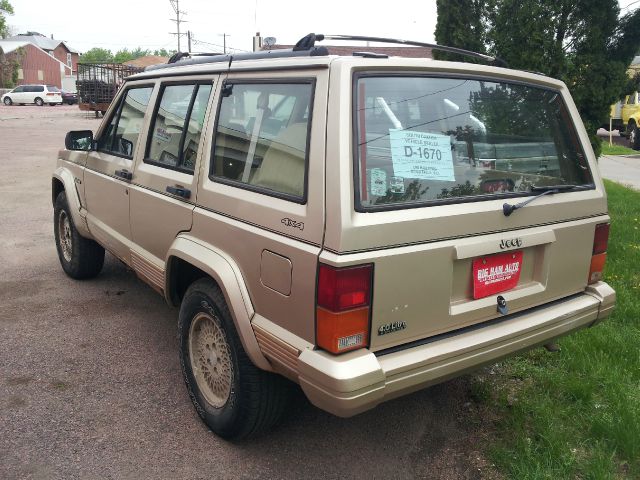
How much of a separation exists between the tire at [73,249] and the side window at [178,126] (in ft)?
5.85

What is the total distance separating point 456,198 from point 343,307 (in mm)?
759

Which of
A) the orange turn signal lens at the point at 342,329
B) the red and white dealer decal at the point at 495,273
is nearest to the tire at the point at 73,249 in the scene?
the orange turn signal lens at the point at 342,329

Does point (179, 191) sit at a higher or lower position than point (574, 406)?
higher

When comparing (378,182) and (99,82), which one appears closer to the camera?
(378,182)

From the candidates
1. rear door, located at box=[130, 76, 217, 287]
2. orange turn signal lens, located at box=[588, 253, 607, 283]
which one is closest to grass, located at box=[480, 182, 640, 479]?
orange turn signal lens, located at box=[588, 253, 607, 283]

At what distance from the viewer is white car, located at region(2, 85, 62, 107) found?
149 feet

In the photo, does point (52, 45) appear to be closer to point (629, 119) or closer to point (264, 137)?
point (629, 119)

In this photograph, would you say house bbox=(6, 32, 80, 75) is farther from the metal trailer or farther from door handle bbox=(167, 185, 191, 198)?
door handle bbox=(167, 185, 191, 198)

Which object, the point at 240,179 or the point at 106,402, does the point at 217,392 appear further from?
the point at 240,179

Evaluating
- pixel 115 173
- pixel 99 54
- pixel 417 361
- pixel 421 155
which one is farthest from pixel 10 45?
pixel 417 361

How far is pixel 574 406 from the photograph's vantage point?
3289 mm

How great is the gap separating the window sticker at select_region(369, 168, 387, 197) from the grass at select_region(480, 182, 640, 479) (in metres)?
1.51

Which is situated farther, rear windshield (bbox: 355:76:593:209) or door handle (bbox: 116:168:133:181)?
door handle (bbox: 116:168:133:181)

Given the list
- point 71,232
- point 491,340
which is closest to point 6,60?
point 71,232
